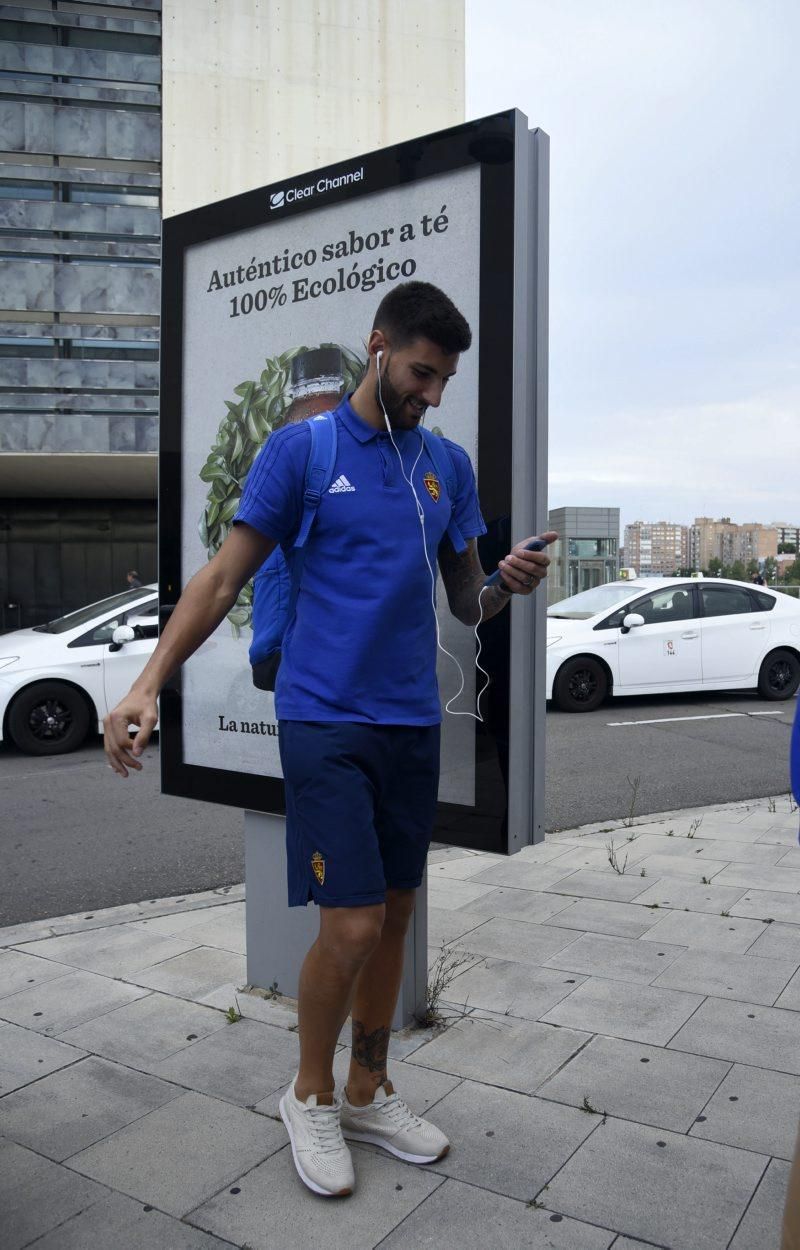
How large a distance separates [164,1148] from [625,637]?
31.4 feet

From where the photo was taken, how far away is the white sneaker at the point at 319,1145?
249 centimetres

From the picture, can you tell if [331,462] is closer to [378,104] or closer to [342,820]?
[342,820]

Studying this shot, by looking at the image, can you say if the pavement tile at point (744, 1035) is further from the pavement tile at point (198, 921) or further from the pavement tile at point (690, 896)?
the pavement tile at point (198, 921)

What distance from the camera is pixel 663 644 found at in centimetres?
1198

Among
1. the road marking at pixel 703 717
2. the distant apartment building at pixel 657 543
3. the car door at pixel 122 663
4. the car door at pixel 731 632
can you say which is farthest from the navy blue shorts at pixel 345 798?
the distant apartment building at pixel 657 543

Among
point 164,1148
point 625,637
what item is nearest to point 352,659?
point 164,1148

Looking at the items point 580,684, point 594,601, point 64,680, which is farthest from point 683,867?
point 594,601

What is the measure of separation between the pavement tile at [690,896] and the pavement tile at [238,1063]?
80.3 inches

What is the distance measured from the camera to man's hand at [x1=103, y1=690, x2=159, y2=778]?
2.31 metres

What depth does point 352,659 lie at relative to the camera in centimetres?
247

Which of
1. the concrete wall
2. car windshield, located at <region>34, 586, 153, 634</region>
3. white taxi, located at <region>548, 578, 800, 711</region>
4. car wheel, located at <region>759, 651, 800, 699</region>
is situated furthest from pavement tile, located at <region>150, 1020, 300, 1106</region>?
the concrete wall

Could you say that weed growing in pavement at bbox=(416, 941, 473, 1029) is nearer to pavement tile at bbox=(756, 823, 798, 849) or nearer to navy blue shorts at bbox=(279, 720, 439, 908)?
navy blue shorts at bbox=(279, 720, 439, 908)

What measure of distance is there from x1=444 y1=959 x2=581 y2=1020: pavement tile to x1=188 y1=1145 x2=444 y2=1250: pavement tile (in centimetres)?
102

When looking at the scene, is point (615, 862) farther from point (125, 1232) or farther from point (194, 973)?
point (125, 1232)
